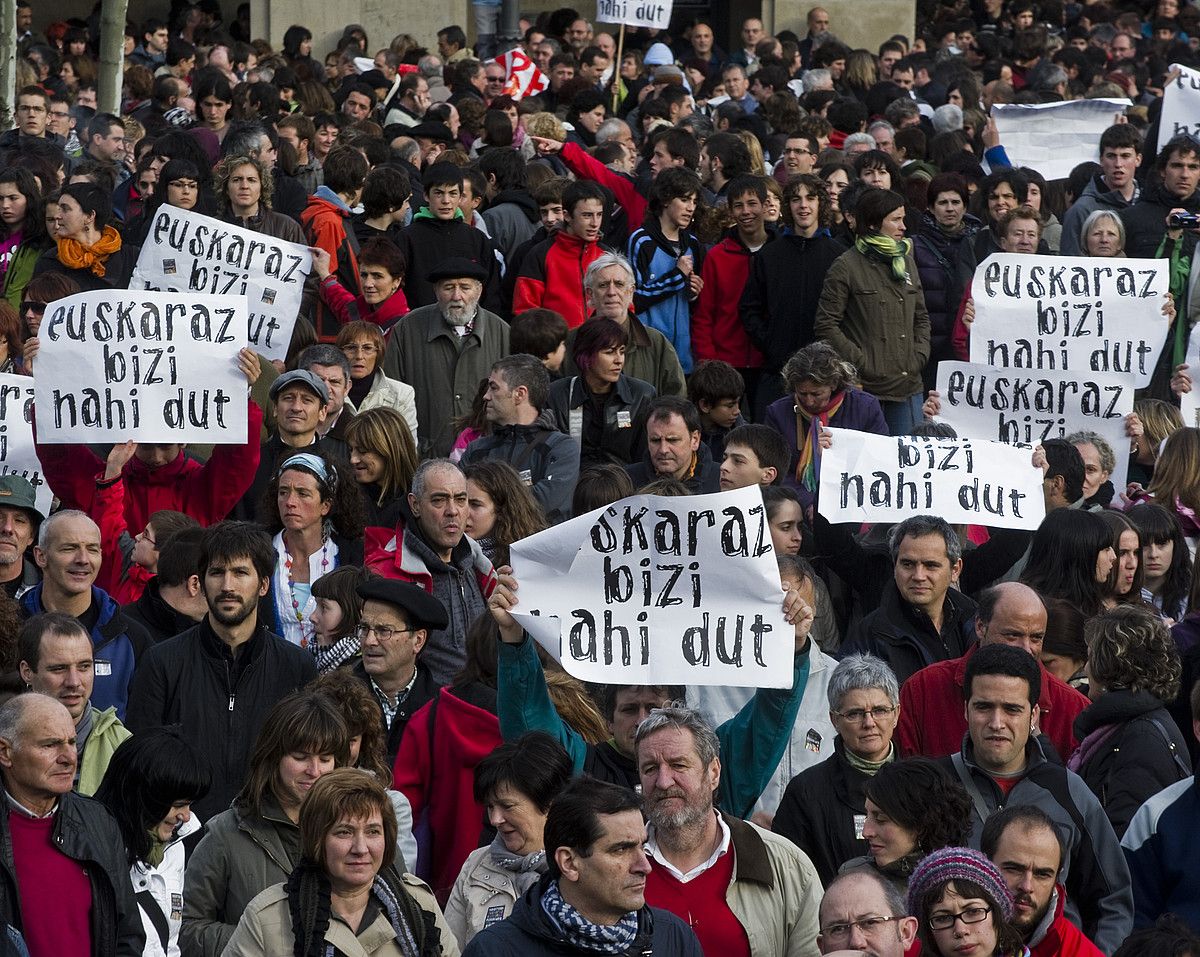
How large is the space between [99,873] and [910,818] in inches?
85.2

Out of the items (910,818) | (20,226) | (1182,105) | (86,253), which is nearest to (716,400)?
(86,253)

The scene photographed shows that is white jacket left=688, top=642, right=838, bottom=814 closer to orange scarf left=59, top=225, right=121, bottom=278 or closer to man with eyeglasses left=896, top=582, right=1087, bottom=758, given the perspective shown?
man with eyeglasses left=896, top=582, right=1087, bottom=758

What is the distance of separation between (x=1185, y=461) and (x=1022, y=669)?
338 cm

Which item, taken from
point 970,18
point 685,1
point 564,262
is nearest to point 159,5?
point 685,1

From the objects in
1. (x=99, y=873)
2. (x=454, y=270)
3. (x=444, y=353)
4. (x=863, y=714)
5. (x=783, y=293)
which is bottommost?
(x=99, y=873)

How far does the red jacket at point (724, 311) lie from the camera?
469 inches

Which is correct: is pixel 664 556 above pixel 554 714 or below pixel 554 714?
above

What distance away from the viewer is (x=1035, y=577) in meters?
8.28

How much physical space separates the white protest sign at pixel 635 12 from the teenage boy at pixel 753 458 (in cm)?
1014

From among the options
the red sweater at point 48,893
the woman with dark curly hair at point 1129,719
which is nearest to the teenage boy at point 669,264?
the woman with dark curly hair at point 1129,719

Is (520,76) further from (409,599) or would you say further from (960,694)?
(960,694)

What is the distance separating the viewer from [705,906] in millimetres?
5852

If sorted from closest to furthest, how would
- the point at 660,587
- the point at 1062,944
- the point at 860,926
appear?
the point at 860,926 < the point at 1062,944 < the point at 660,587

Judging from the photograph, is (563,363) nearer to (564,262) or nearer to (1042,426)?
(564,262)
